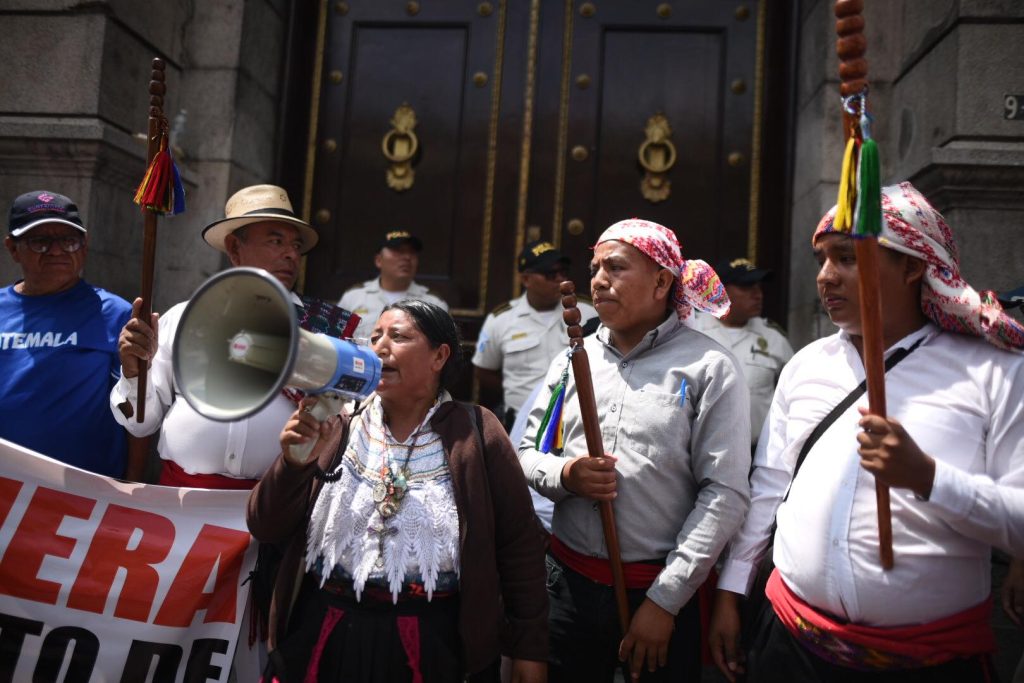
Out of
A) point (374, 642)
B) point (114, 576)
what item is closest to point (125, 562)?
point (114, 576)

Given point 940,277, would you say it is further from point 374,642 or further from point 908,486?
point 374,642

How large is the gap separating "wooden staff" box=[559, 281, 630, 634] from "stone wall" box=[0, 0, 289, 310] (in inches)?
117

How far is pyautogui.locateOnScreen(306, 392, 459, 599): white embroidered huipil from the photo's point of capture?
7.35 feet

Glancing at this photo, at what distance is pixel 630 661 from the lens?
7.97ft

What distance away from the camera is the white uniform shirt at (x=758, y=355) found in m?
4.67

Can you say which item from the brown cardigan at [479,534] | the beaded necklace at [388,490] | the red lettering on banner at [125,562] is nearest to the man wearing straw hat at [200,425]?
the red lettering on banner at [125,562]

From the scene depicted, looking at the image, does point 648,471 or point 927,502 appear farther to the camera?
point 648,471

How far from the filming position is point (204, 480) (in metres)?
2.98

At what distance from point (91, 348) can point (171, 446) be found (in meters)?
0.56

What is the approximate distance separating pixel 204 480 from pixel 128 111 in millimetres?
2559

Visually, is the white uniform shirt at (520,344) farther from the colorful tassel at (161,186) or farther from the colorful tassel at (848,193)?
the colorful tassel at (848,193)

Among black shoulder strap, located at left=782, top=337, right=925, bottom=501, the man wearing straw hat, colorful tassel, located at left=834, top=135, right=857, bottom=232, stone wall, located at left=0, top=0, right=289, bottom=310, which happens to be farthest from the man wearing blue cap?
colorful tassel, located at left=834, top=135, right=857, bottom=232

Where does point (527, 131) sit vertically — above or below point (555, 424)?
above

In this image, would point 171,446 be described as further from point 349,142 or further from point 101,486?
point 349,142
